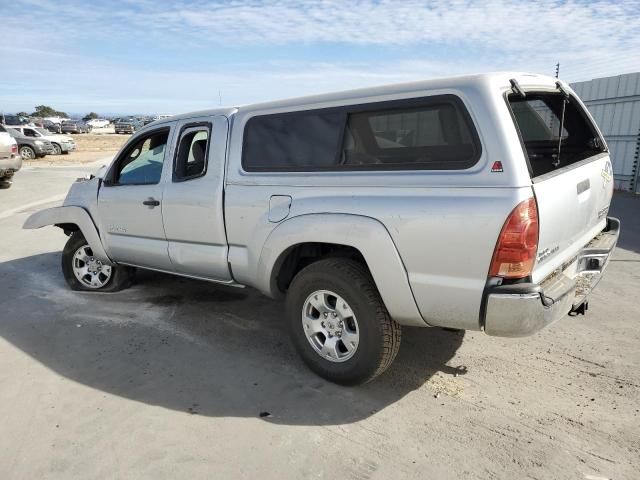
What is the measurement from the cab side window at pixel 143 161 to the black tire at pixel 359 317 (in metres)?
1.98

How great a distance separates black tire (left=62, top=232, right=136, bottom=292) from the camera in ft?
17.4

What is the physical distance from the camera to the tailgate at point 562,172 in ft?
9.11

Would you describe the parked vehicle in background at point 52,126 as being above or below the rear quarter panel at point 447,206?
below

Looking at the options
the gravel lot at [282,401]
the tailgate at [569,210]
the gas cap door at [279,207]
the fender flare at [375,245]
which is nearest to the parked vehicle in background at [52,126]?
the gravel lot at [282,401]

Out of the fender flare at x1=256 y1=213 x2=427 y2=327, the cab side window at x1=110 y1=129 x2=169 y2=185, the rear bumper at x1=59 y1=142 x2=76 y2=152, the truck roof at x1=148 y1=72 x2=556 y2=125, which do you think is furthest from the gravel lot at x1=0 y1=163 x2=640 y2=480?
the rear bumper at x1=59 y1=142 x2=76 y2=152

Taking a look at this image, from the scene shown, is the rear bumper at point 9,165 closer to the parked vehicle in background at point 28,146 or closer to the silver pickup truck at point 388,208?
the parked vehicle in background at point 28,146

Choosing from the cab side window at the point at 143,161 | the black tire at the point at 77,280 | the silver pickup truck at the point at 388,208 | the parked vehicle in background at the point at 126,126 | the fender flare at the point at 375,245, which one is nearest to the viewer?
the silver pickup truck at the point at 388,208

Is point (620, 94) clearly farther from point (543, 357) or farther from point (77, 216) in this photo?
point (77, 216)


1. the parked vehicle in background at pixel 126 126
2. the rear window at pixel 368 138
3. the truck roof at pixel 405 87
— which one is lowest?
the parked vehicle in background at pixel 126 126

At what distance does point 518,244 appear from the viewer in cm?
259

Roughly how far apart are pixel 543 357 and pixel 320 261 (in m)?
1.90

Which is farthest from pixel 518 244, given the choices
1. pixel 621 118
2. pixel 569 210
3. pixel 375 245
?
pixel 621 118

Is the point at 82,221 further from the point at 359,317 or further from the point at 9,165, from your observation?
the point at 9,165

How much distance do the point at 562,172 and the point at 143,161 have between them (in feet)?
11.9
